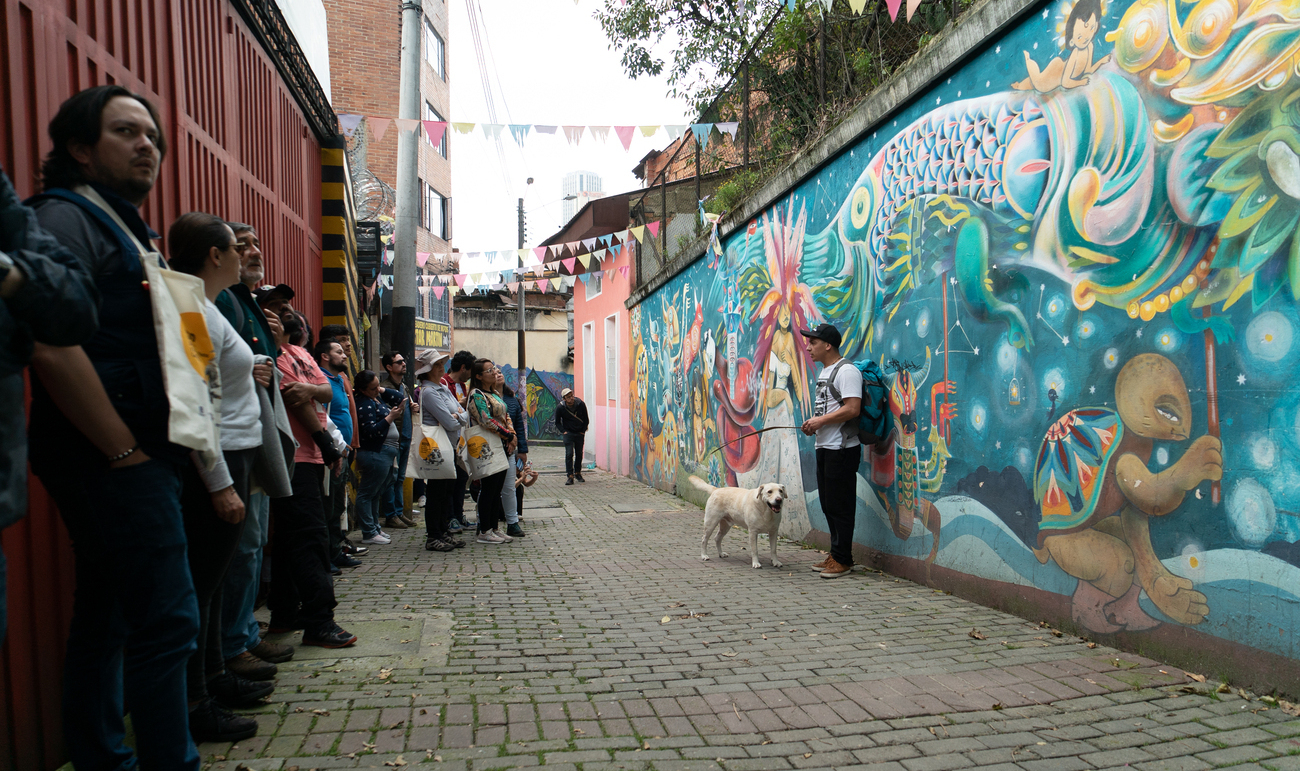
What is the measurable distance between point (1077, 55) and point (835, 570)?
3726mm

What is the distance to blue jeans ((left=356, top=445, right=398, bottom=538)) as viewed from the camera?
25.1ft

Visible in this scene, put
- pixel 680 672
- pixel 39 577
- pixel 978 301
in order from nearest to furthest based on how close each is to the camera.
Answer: pixel 39 577 → pixel 680 672 → pixel 978 301

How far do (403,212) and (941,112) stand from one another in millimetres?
6840

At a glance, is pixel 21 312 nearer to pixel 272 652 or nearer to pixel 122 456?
pixel 122 456

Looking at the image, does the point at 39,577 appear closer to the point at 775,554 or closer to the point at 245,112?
the point at 245,112

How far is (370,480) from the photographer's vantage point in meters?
7.70

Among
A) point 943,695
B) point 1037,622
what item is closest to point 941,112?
point 1037,622

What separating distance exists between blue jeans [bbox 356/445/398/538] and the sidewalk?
2125mm

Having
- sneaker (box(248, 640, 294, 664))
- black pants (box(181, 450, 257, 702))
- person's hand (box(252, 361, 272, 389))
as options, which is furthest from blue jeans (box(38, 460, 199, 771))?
sneaker (box(248, 640, 294, 664))

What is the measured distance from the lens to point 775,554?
6.56 m

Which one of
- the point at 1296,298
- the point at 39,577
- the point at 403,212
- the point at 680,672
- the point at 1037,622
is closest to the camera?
the point at 39,577

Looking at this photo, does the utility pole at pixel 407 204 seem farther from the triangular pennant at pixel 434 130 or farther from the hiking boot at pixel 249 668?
the hiking boot at pixel 249 668

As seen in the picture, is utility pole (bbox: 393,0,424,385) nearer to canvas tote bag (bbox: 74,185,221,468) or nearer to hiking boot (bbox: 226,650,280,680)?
hiking boot (bbox: 226,650,280,680)

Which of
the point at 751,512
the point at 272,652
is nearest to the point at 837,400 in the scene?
the point at 751,512
